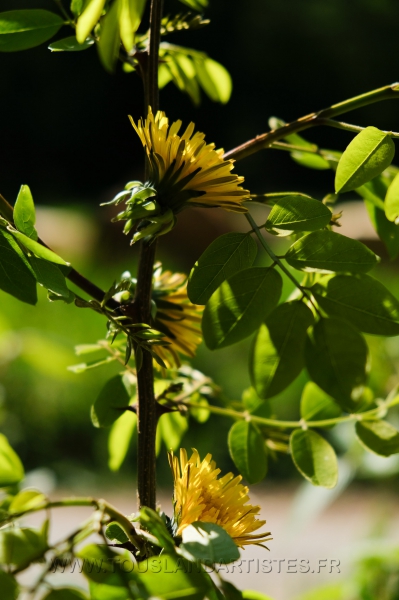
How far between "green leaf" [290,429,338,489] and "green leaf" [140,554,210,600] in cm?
11

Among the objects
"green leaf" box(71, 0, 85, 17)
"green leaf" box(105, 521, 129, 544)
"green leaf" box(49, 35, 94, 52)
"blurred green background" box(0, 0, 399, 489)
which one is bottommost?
"blurred green background" box(0, 0, 399, 489)

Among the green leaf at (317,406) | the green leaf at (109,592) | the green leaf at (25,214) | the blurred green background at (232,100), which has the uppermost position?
the green leaf at (25,214)

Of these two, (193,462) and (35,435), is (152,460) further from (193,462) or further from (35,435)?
(35,435)

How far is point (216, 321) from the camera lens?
0.82ft

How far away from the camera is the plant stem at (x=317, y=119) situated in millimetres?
257

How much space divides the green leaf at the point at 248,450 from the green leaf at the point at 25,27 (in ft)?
0.68

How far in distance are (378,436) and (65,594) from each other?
0.17m

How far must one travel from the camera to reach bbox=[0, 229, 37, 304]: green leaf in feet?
0.75

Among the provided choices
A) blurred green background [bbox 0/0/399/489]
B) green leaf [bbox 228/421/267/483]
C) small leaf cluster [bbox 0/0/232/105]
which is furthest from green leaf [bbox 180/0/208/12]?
blurred green background [bbox 0/0/399/489]

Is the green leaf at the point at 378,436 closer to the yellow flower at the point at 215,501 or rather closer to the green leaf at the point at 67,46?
the yellow flower at the point at 215,501

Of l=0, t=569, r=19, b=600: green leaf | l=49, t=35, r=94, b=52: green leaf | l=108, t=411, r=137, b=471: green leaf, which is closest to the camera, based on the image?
l=0, t=569, r=19, b=600: green leaf

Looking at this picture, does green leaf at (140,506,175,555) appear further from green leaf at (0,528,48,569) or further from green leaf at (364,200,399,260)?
green leaf at (364,200,399,260)

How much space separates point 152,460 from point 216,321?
0.07 meters

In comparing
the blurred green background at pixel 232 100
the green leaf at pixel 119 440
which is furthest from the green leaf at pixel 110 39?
the blurred green background at pixel 232 100
